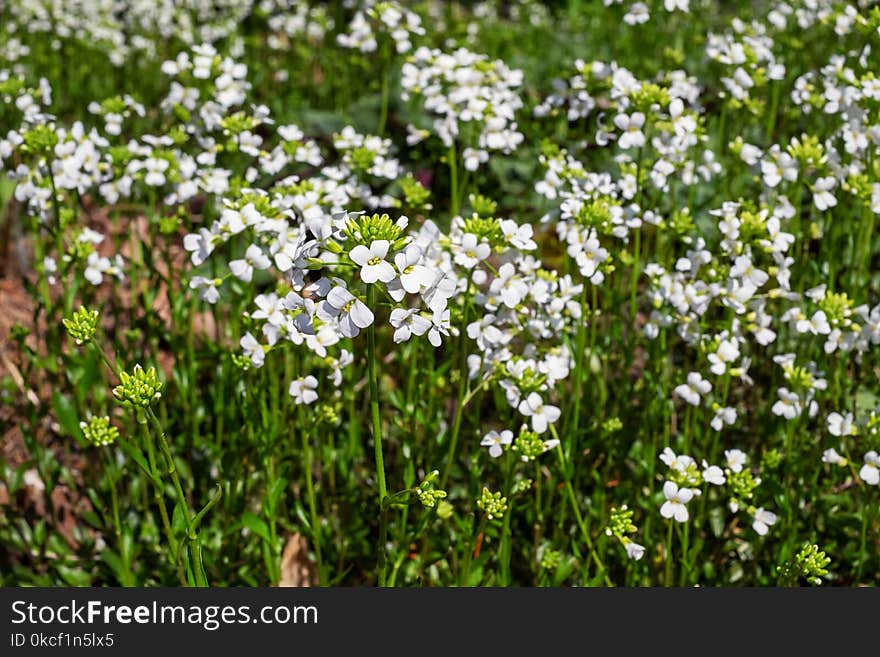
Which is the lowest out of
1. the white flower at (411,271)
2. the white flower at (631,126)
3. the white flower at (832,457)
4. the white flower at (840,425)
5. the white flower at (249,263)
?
the white flower at (832,457)

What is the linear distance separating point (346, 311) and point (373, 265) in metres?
0.12

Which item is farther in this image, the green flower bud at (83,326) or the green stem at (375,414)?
the green flower bud at (83,326)

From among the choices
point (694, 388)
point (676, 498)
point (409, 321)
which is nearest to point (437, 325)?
point (409, 321)

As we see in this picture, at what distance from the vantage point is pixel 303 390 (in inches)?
126

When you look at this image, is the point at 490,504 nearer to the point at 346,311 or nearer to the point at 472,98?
the point at 346,311

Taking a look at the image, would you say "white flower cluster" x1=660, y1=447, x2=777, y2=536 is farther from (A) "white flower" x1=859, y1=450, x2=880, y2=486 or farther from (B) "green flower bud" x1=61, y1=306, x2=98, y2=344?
(B) "green flower bud" x1=61, y1=306, x2=98, y2=344

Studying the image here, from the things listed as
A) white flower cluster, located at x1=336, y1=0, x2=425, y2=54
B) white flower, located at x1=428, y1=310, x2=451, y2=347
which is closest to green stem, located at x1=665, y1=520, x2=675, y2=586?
white flower, located at x1=428, y1=310, x2=451, y2=347

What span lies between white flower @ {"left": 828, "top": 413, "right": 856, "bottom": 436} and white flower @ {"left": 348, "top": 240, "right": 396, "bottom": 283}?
1830 mm

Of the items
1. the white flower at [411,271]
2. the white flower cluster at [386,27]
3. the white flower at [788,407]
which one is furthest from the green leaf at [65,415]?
the white flower at [788,407]

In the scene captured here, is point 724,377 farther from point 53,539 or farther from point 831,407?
point 53,539

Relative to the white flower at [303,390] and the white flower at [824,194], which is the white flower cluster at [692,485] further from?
the white flower at [303,390]

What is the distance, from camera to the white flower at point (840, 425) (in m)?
3.22

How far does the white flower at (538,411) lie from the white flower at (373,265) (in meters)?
1.01

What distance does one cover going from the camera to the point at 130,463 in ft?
12.7
